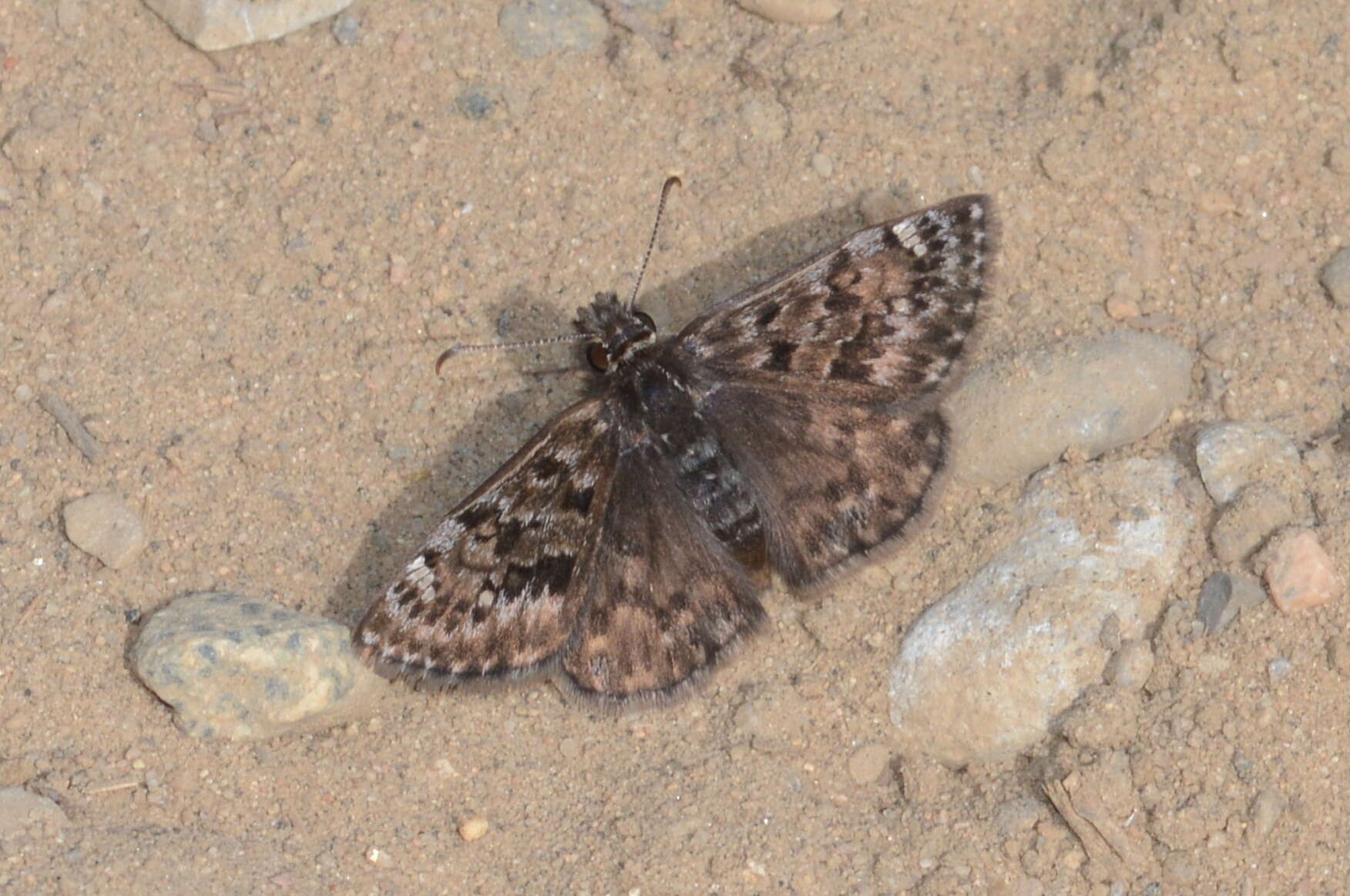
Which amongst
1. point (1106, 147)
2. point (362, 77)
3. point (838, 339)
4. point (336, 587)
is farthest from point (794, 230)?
point (336, 587)

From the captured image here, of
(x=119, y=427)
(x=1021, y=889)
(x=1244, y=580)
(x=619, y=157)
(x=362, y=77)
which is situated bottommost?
(x=1021, y=889)

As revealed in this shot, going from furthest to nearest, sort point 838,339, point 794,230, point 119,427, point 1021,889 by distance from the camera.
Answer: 1. point 794,230
2. point 119,427
3. point 838,339
4. point 1021,889

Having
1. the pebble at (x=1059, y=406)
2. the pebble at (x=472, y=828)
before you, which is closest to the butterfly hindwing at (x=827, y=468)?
the pebble at (x=1059, y=406)

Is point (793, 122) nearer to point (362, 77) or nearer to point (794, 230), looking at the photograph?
point (794, 230)

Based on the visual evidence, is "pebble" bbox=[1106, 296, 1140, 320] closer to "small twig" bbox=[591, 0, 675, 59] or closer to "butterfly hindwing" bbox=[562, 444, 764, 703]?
"butterfly hindwing" bbox=[562, 444, 764, 703]

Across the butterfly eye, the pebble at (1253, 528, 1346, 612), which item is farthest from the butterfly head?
the pebble at (1253, 528, 1346, 612)

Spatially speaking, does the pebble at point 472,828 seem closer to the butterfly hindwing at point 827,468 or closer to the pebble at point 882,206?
the butterfly hindwing at point 827,468
